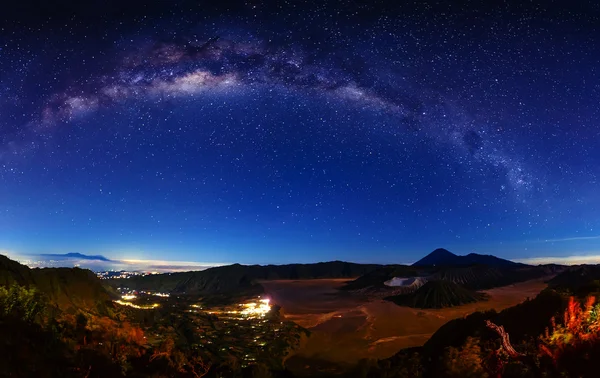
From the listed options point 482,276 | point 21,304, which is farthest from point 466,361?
point 482,276

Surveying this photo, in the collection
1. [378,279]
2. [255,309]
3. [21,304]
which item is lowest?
[255,309]

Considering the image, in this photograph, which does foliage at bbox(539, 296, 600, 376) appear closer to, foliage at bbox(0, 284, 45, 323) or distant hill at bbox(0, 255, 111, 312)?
foliage at bbox(0, 284, 45, 323)

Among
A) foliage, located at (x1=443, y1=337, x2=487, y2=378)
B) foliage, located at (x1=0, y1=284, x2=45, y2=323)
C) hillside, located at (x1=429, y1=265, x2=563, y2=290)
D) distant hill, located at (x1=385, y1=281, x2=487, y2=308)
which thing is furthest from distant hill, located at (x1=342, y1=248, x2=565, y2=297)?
foliage, located at (x1=0, y1=284, x2=45, y2=323)

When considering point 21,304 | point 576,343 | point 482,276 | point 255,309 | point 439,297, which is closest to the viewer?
point 576,343

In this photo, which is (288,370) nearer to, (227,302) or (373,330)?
(373,330)

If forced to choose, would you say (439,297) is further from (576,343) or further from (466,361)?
(576,343)

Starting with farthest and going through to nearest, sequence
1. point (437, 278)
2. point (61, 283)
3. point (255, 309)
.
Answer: point (437, 278), point (255, 309), point (61, 283)
